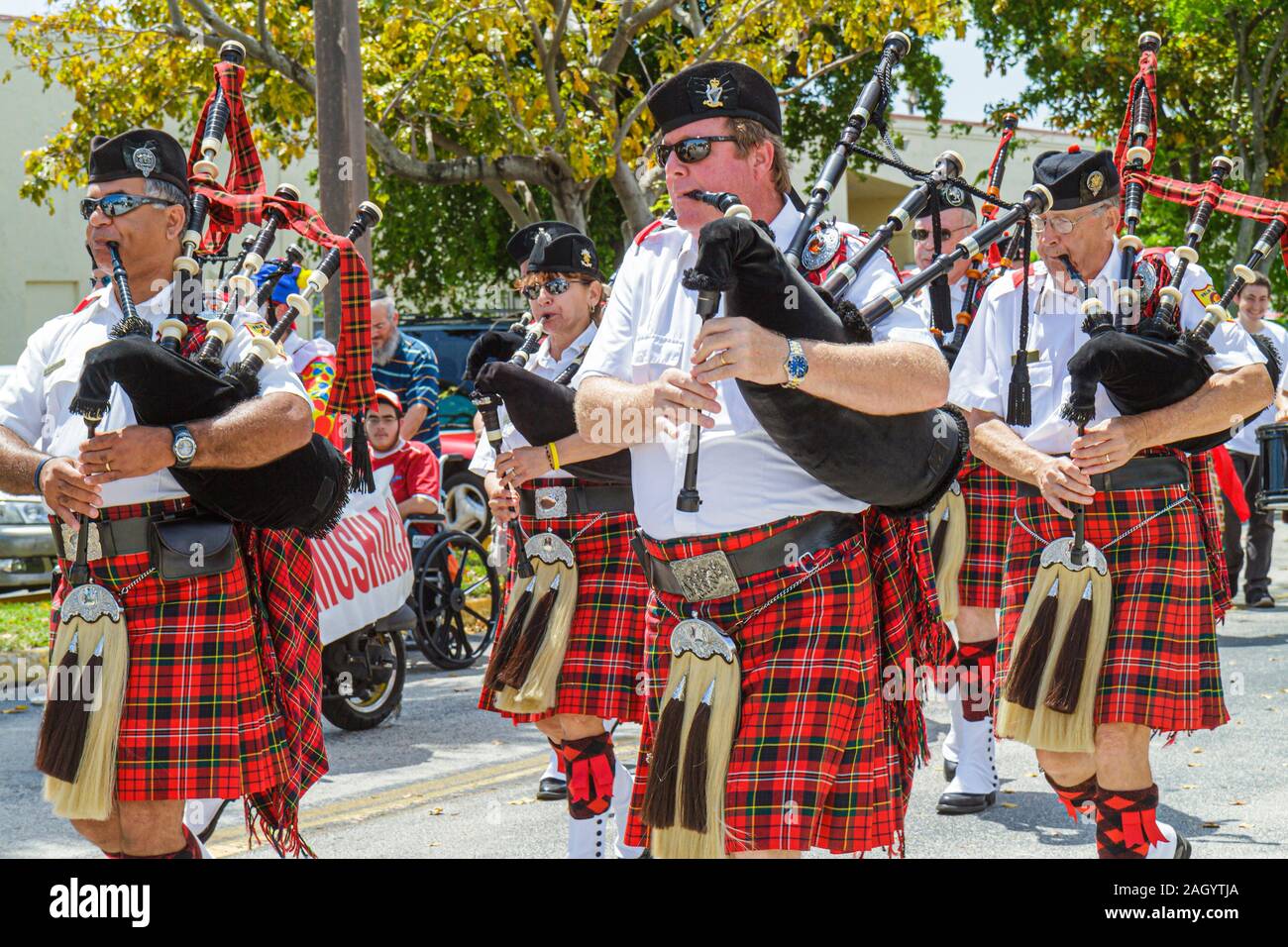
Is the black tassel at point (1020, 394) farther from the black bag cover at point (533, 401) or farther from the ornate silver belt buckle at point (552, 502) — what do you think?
the ornate silver belt buckle at point (552, 502)

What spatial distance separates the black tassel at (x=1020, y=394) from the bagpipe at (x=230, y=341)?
1718 mm

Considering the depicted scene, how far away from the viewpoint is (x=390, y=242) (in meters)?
19.8

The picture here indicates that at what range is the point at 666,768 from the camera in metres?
3.17

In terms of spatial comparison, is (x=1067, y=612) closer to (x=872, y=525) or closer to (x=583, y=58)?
(x=872, y=525)

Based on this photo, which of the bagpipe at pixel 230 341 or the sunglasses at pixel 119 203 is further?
the sunglasses at pixel 119 203

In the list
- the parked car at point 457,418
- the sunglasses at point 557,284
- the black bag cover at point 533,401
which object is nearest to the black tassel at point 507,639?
the black bag cover at point 533,401

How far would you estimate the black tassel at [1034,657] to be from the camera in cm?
429

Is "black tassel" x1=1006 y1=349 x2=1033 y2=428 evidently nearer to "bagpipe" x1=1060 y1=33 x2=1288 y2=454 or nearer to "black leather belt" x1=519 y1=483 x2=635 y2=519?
"bagpipe" x1=1060 y1=33 x2=1288 y2=454

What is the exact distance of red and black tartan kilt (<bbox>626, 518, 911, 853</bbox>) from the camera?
3.09m

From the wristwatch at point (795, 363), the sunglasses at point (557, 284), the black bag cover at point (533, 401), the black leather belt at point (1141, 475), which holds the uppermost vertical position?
the sunglasses at point (557, 284)

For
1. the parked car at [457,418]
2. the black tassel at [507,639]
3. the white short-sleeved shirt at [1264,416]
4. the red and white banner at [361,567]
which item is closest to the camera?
the black tassel at [507,639]

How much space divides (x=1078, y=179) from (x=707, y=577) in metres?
1.91
